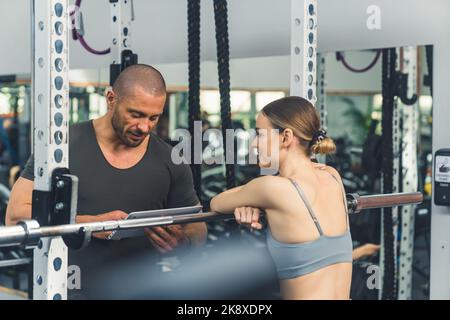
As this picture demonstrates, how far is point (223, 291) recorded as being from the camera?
3.39 metres

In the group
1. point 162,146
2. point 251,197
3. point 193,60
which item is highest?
point 193,60

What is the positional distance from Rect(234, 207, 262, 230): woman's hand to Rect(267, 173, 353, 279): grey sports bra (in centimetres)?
7

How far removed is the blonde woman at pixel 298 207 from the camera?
2232 millimetres

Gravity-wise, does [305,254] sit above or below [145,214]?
below

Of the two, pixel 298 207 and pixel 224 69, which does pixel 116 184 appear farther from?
pixel 298 207

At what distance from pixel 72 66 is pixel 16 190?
1.89m

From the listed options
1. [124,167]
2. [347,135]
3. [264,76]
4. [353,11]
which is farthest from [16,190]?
[347,135]

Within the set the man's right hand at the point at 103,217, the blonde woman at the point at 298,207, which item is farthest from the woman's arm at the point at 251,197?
the man's right hand at the point at 103,217

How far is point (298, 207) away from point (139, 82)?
108 centimetres

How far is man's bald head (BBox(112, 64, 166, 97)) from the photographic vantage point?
9.94 feet

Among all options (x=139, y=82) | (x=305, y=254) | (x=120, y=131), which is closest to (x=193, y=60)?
(x=139, y=82)

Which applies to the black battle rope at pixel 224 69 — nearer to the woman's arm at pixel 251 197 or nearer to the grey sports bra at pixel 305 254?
the woman's arm at pixel 251 197

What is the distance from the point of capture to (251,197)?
7.68 feet

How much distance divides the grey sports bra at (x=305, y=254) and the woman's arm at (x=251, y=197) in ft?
0.25
